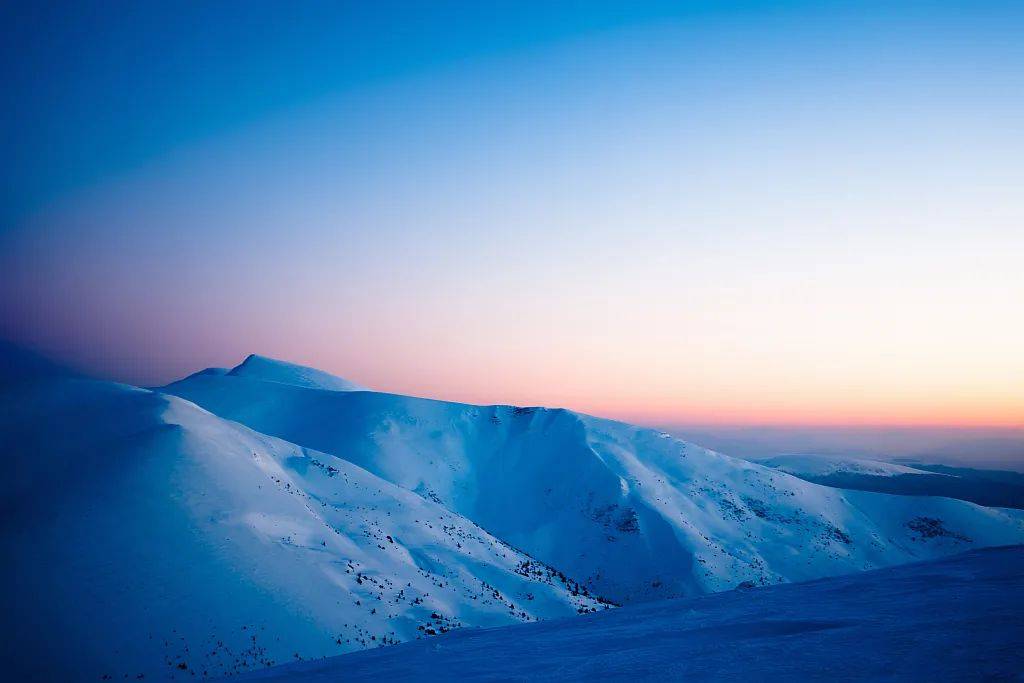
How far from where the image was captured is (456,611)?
23.4 meters

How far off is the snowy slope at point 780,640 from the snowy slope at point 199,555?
1618 centimetres

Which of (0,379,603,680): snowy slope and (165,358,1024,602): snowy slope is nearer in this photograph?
(0,379,603,680): snowy slope

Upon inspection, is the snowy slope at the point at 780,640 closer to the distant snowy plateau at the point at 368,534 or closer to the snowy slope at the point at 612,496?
the distant snowy plateau at the point at 368,534

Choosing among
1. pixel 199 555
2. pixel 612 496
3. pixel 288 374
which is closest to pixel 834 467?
pixel 612 496

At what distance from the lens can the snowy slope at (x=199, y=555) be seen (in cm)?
1689

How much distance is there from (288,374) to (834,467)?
112507 mm

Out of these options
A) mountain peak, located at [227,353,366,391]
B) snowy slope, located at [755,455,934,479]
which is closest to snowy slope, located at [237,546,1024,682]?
mountain peak, located at [227,353,366,391]

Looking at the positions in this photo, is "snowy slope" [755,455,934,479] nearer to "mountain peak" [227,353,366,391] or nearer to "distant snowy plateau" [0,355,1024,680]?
"distant snowy plateau" [0,355,1024,680]

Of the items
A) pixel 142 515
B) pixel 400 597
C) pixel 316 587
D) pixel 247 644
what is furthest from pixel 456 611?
pixel 142 515

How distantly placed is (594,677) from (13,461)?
112 feet

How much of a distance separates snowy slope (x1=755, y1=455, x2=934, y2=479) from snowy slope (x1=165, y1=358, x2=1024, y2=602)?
50.8 meters

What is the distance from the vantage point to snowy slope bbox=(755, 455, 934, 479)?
10931 centimetres

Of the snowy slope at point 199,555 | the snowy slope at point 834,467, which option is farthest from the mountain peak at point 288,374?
the snowy slope at point 834,467

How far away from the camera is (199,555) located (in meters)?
20.9
